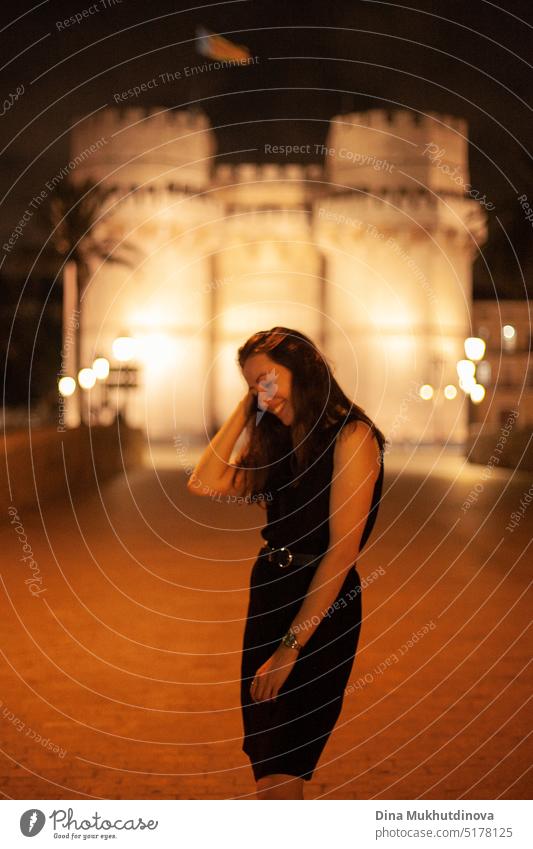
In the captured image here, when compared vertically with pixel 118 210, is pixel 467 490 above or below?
below

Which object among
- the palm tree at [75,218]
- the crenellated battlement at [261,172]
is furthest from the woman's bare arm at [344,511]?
the crenellated battlement at [261,172]

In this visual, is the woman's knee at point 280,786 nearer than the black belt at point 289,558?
No

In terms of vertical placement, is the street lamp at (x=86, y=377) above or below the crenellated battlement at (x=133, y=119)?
below

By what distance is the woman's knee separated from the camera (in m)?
3.58

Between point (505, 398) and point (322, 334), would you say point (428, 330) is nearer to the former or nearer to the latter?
point (322, 334)

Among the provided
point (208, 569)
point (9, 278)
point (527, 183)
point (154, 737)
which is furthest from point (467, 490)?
point (9, 278)

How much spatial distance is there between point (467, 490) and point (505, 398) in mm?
33690

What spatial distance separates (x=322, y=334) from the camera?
50531mm

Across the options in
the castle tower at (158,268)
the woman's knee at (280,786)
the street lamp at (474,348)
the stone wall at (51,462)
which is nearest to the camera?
the woman's knee at (280,786)

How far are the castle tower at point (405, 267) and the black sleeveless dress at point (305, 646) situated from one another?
142ft

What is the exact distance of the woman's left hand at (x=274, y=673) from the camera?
134 inches

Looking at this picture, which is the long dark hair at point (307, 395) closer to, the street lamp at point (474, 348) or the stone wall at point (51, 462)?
the stone wall at point (51, 462)

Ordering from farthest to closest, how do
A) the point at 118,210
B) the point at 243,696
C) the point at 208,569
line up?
the point at 118,210 < the point at 208,569 < the point at 243,696
